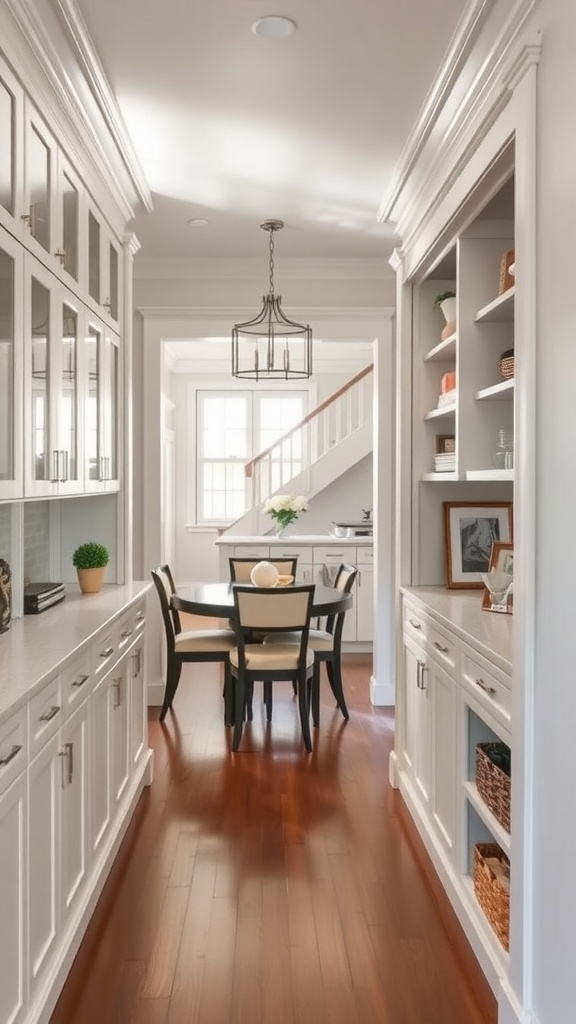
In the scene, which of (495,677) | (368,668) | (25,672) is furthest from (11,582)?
(368,668)

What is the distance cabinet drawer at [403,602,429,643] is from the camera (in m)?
3.64

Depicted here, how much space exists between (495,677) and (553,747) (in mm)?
503

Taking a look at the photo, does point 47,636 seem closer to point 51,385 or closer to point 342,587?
point 51,385

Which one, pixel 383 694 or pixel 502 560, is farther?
pixel 383 694

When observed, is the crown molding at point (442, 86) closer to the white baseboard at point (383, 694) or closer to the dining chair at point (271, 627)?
the dining chair at point (271, 627)

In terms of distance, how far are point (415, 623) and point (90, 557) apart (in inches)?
59.1

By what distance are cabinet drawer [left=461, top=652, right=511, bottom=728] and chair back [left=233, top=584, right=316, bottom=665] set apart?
72.2 inches

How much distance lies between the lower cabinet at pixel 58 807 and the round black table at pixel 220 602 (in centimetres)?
121

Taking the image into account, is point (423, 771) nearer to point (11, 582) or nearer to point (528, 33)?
point (11, 582)

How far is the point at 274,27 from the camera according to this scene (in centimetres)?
271

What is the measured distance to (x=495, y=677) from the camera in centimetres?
251

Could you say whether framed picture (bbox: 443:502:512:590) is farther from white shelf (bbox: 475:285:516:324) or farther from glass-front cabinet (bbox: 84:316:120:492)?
glass-front cabinet (bbox: 84:316:120:492)

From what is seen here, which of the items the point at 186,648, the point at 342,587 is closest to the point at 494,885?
the point at 186,648

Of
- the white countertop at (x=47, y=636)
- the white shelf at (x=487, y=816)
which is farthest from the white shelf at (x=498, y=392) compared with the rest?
the white countertop at (x=47, y=636)
